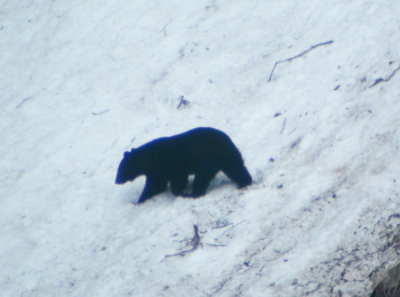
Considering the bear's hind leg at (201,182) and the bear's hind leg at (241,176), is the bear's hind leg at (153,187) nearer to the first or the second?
the bear's hind leg at (201,182)

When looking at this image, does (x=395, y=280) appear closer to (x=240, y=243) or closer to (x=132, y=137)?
(x=240, y=243)

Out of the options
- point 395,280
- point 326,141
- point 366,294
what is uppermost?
point 395,280

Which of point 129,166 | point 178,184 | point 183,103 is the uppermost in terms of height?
point 129,166

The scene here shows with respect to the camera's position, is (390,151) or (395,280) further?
(390,151)

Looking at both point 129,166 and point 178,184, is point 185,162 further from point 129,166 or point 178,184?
point 129,166

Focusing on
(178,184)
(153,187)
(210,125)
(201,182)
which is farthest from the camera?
(210,125)

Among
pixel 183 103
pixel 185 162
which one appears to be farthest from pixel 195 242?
pixel 183 103

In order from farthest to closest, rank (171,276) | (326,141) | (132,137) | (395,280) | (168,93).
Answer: (168,93)
(132,137)
(326,141)
(171,276)
(395,280)

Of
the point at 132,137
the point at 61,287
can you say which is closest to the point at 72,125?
the point at 132,137
